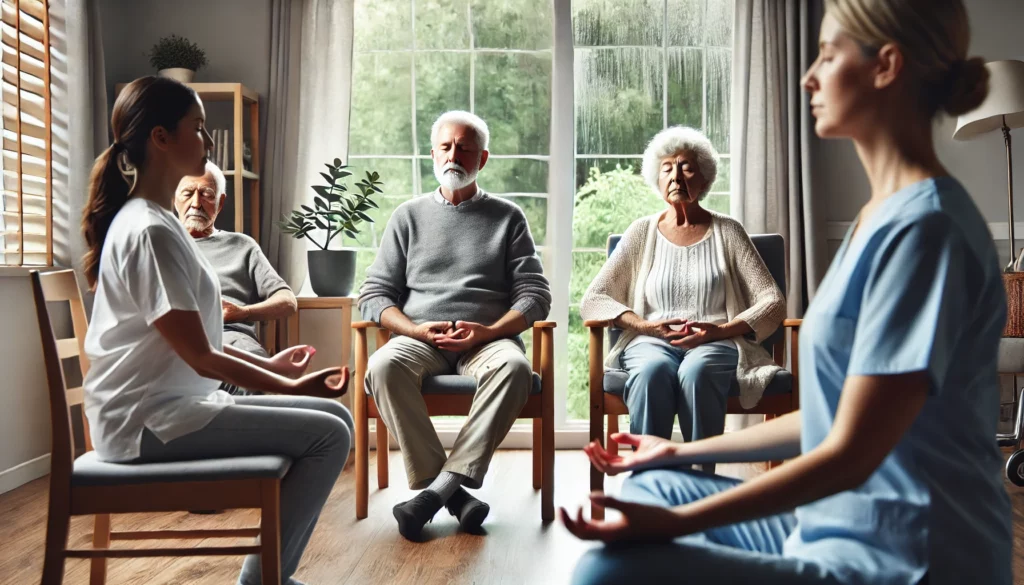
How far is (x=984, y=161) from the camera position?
3.95 metres

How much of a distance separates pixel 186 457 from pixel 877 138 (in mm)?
1329

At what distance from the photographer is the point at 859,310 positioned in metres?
0.82

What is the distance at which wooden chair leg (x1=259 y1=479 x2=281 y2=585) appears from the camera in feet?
5.24

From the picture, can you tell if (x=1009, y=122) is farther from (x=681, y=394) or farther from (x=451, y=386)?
(x=451, y=386)

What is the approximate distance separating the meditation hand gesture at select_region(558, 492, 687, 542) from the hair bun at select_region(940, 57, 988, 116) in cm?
Answer: 48

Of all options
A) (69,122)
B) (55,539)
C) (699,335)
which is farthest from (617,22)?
(55,539)

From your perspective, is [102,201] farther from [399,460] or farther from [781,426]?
[399,460]

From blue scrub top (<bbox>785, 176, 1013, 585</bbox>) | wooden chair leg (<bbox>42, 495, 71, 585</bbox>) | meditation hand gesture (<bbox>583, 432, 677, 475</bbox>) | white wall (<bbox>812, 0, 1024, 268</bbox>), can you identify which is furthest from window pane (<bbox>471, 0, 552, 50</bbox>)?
blue scrub top (<bbox>785, 176, 1013, 585</bbox>)

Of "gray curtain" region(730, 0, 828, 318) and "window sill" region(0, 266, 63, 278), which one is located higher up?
"gray curtain" region(730, 0, 828, 318)

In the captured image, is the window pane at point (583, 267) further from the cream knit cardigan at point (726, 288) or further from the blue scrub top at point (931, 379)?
the blue scrub top at point (931, 379)

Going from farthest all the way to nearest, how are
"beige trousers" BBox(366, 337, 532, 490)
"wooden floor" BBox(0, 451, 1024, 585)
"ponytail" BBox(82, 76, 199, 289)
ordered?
"beige trousers" BBox(366, 337, 532, 490) → "wooden floor" BBox(0, 451, 1024, 585) → "ponytail" BBox(82, 76, 199, 289)

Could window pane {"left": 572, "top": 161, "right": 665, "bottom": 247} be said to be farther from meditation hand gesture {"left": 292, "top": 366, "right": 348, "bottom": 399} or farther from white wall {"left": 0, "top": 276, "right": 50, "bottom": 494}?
meditation hand gesture {"left": 292, "top": 366, "right": 348, "bottom": 399}

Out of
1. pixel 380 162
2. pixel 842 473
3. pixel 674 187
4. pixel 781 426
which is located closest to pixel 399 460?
pixel 380 162

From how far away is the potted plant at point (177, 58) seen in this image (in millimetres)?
3777
